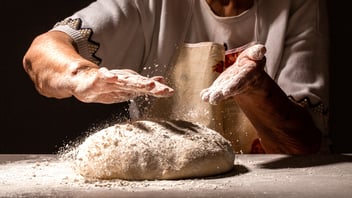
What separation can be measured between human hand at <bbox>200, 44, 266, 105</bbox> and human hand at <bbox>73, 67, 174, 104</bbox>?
10 cm

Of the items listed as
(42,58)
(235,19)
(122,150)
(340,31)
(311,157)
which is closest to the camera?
(122,150)

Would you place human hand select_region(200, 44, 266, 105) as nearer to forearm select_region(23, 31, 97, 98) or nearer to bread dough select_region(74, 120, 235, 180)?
bread dough select_region(74, 120, 235, 180)

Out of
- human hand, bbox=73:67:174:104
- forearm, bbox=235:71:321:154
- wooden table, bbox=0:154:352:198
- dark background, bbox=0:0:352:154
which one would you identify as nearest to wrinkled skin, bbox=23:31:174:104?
human hand, bbox=73:67:174:104

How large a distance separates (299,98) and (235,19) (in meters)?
0.26

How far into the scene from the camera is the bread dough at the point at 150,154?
1.22 metres

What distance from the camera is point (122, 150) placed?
1240 mm

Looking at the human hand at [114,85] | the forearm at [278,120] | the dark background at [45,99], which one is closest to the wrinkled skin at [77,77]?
the human hand at [114,85]

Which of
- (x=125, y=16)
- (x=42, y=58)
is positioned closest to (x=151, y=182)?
(x=42, y=58)

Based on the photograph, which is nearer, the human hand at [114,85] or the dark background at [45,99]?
the human hand at [114,85]

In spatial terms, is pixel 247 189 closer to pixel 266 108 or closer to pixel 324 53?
pixel 266 108

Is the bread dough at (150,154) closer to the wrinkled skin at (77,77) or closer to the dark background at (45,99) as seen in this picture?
the wrinkled skin at (77,77)

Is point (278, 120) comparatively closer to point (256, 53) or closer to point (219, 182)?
point (256, 53)

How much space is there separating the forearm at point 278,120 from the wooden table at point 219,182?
0.46 feet

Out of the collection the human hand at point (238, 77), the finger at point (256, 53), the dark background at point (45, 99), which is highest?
the finger at point (256, 53)
